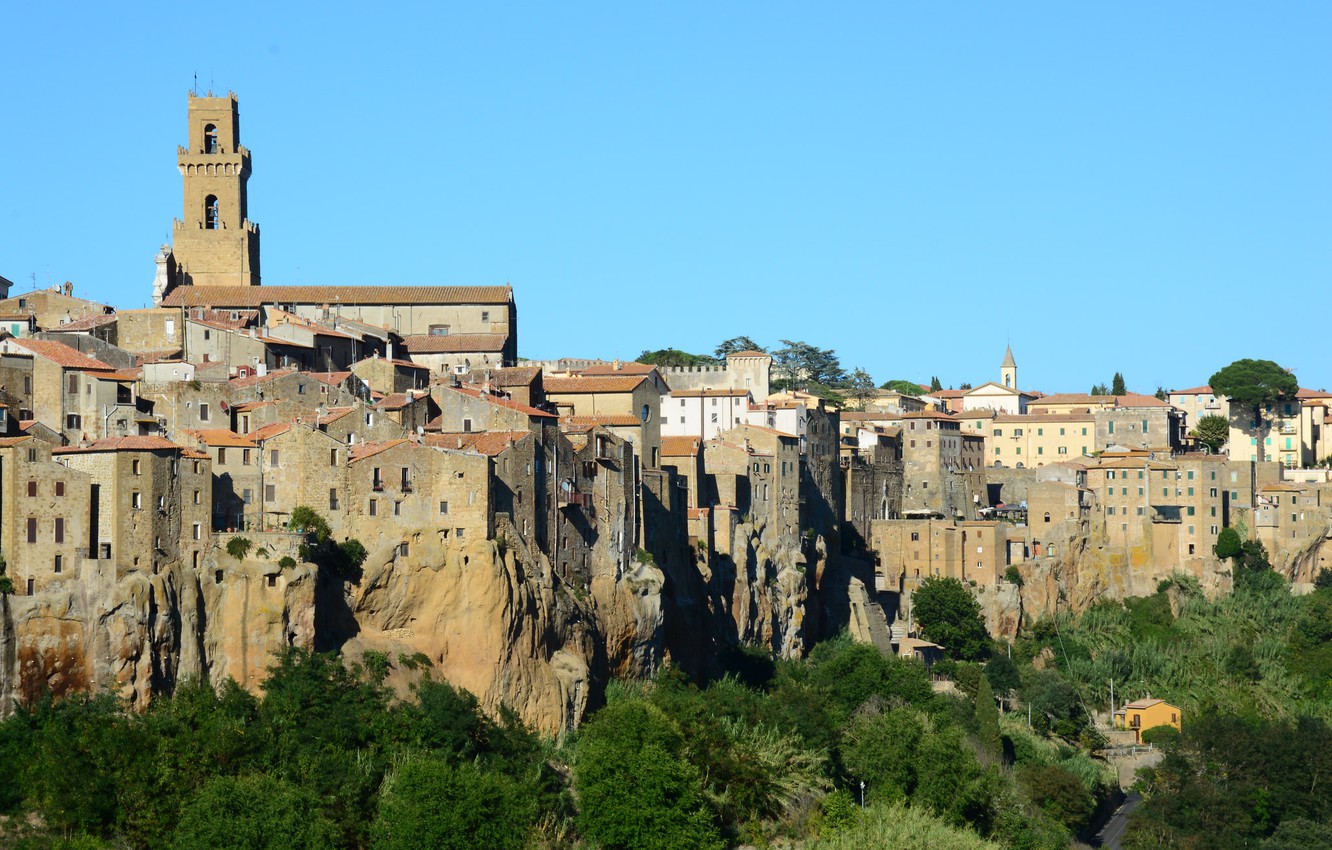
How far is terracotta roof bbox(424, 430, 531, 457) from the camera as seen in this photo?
73.8 meters

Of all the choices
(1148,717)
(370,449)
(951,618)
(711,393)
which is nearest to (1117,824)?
(1148,717)

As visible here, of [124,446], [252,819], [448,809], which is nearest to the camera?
[252,819]

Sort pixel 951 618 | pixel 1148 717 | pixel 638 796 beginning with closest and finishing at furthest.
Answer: pixel 638 796
pixel 1148 717
pixel 951 618

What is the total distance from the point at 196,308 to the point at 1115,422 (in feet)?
193

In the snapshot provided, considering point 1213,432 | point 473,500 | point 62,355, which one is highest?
point 62,355

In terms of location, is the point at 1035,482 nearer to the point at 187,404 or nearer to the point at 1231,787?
the point at 1231,787

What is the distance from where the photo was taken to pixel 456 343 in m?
99.1

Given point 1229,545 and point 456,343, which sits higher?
point 456,343

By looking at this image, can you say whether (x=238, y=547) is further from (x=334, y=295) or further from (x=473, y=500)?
(x=334, y=295)

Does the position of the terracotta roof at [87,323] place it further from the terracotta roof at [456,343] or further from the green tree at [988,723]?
the green tree at [988,723]

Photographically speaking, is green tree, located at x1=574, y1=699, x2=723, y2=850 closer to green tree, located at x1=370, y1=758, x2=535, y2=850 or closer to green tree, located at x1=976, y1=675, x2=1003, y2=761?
green tree, located at x1=370, y1=758, x2=535, y2=850

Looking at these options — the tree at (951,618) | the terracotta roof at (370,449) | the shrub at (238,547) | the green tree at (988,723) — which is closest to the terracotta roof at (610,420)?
the terracotta roof at (370,449)

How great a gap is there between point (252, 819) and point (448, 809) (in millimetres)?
5992

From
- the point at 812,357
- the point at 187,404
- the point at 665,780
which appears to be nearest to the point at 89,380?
the point at 187,404
